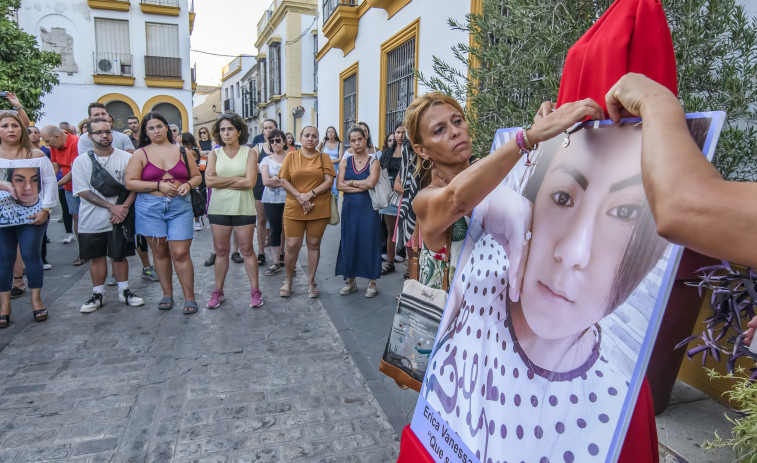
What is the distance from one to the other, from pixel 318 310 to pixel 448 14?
4747 mm

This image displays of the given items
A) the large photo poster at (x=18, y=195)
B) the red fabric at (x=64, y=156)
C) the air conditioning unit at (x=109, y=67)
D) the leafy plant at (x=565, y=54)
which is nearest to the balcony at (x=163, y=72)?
the air conditioning unit at (x=109, y=67)

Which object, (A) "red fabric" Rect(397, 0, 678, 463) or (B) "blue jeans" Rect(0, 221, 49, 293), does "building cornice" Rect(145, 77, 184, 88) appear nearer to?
(B) "blue jeans" Rect(0, 221, 49, 293)

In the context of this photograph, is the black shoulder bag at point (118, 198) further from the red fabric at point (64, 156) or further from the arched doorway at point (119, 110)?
the arched doorway at point (119, 110)

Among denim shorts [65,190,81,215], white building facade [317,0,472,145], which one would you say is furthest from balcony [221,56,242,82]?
denim shorts [65,190,81,215]

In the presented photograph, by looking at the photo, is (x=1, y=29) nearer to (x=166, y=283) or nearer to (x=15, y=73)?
(x=15, y=73)

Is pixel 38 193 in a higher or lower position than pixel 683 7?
lower

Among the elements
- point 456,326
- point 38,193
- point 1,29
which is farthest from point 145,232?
point 1,29

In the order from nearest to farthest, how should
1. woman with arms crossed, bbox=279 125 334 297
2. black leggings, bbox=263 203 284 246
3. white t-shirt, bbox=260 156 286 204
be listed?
woman with arms crossed, bbox=279 125 334 297
white t-shirt, bbox=260 156 286 204
black leggings, bbox=263 203 284 246

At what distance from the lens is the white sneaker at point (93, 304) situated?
17.0ft

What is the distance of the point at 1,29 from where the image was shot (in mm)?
10297

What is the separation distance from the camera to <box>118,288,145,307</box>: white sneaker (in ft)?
17.8

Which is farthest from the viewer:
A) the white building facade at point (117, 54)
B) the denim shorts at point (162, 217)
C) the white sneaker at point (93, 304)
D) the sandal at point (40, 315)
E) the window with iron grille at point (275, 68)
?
the window with iron grille at point (275, 68)

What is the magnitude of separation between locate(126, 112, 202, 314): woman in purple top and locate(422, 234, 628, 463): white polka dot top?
4.19m

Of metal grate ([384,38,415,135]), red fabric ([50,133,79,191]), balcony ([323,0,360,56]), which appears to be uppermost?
balcony ([323,0,360,56])
